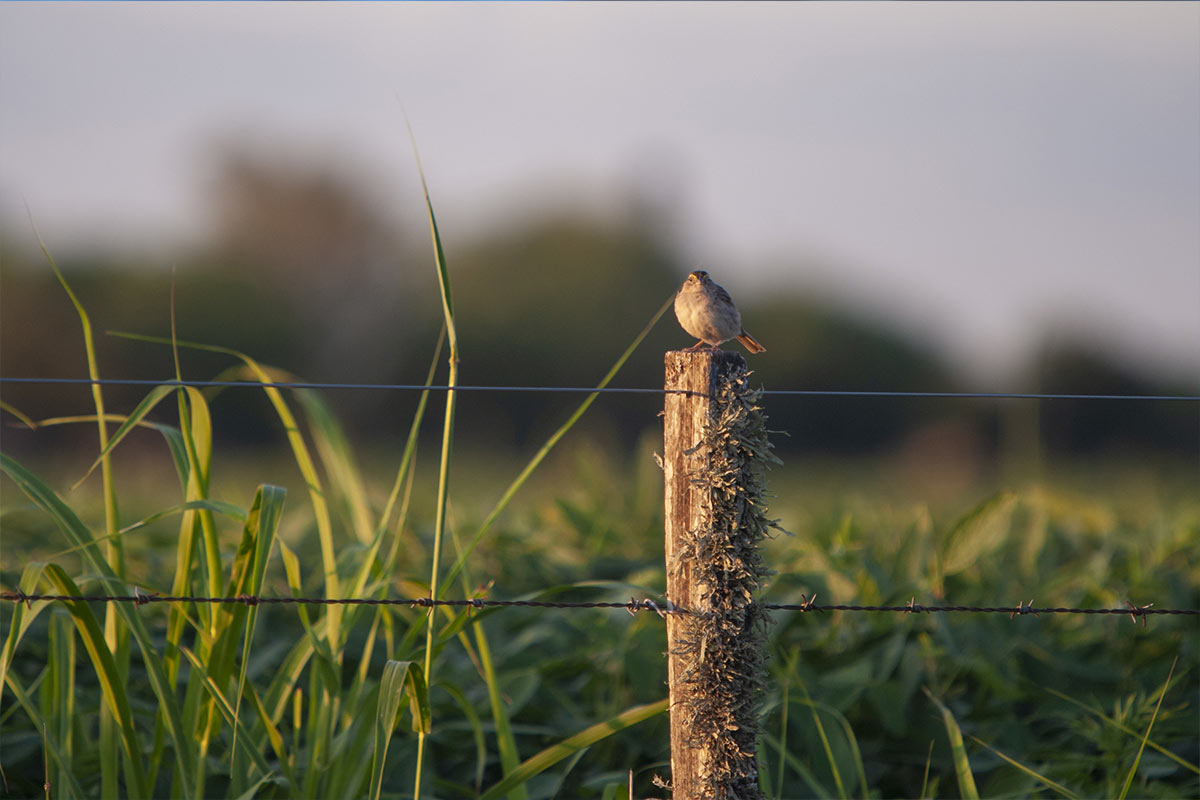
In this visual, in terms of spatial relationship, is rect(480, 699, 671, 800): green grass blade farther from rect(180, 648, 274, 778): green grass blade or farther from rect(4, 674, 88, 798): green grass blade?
rect(4, 674, 88, 798): green grass blade

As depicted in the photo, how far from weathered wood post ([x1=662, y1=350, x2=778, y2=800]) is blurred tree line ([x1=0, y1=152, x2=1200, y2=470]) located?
57.6ft

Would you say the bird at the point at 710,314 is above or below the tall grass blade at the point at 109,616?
above

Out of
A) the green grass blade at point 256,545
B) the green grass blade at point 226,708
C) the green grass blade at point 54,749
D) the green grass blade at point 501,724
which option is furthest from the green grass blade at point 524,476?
the green grass blade at point 54,749

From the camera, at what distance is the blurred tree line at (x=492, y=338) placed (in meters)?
20.7

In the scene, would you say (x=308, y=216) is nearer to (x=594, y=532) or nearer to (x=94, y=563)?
(x=594, y=532)

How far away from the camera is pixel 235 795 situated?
6.50 feet

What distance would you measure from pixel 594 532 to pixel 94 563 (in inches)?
104

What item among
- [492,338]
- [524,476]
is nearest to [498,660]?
[524,476]

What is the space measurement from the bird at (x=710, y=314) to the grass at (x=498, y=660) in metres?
0.19

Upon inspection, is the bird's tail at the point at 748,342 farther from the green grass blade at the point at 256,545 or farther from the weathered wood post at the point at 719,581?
the green grass blade at the point at 256,545

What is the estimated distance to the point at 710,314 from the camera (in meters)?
2.00

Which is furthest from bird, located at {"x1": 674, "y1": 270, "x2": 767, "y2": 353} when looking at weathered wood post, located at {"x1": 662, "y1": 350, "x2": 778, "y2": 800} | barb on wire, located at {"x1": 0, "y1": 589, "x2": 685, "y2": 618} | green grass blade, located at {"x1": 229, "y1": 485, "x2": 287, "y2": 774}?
green grass blade, located at {"x1": 229, "y1": 485, "x2": 287, "y2": 774}

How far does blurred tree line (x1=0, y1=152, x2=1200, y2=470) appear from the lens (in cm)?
2073

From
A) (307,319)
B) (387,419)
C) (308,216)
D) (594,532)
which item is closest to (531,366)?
(387,419)
